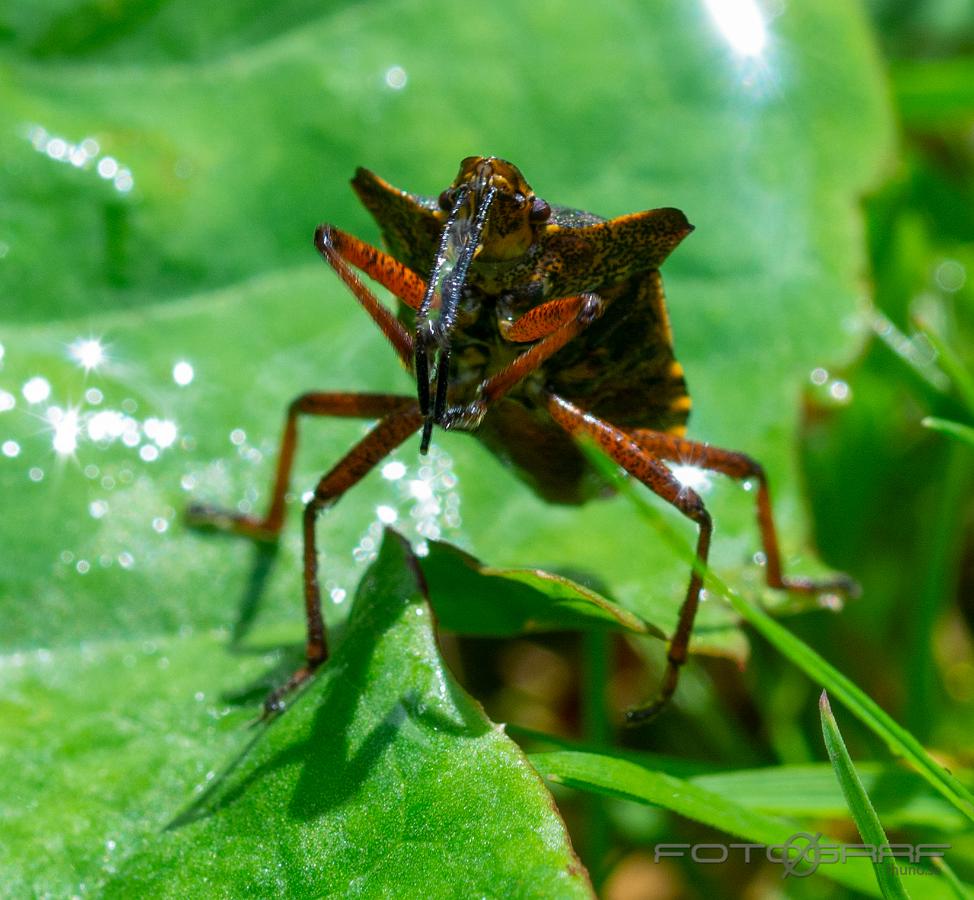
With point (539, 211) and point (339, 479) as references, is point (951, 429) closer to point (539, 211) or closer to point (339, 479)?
point (539, 211)

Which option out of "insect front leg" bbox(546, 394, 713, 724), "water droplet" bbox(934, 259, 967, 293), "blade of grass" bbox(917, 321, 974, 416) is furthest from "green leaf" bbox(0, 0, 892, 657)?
"blade of grass" bbox(917, 321, 974, 416)

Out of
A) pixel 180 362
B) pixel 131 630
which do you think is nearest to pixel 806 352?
pixel 180 362

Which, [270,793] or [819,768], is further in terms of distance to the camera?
[819,768]

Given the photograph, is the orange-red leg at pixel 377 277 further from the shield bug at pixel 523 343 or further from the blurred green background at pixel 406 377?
the blurred green background at pixel 406 377

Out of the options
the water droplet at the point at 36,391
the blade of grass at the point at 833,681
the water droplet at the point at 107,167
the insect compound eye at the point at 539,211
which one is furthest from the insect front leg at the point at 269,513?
the blade of grass at the point at 833,681

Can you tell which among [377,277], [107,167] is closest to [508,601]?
[377,277]

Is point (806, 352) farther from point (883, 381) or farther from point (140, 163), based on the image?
point (140, 163)
